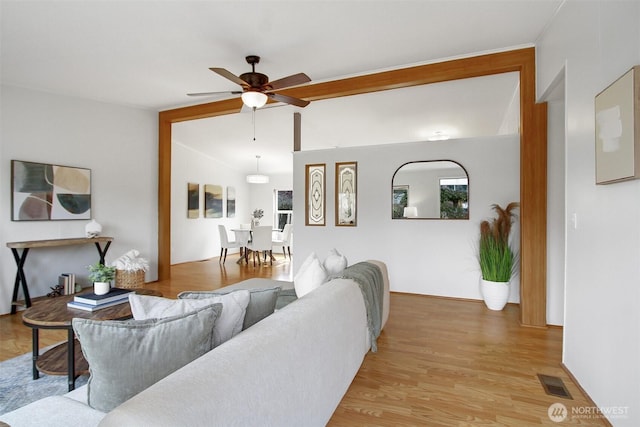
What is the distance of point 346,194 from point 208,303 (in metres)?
3.75

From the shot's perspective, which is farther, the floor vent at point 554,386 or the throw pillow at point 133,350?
the floor vent at point 554,386

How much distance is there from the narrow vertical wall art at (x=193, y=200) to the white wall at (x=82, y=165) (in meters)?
2.18

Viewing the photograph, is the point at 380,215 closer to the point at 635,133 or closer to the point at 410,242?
the point at 410,242

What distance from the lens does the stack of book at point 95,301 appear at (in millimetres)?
2279

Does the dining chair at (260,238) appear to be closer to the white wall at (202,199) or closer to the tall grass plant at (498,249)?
the white wall at (202,199)

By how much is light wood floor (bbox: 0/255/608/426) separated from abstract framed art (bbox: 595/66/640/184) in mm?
1366

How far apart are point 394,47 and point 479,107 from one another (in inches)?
89.7

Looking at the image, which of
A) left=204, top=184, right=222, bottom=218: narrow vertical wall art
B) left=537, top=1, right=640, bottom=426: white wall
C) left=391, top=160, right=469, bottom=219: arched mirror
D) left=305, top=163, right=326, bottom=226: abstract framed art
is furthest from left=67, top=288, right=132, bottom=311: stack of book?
left=204, top=184, right=222, bottom=218: narrow vertical wall art

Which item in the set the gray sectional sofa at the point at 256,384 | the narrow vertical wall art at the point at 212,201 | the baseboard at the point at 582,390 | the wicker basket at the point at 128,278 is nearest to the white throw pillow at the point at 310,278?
the gray sectional sofa at the point at 256,384

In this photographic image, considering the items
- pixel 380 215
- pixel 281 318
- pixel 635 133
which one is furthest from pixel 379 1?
pixel 380 215

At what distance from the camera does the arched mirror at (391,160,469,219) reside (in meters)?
4.14

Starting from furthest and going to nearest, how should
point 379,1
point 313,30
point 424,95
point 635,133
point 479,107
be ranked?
point 479,107, point 424,95, point 313,30, point 379,1, point 635,133

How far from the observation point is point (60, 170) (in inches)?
160

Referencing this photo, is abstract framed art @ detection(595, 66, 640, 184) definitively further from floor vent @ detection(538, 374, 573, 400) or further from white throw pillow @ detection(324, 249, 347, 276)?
white throw pillow @ detection(324, 249, 347, 276)
